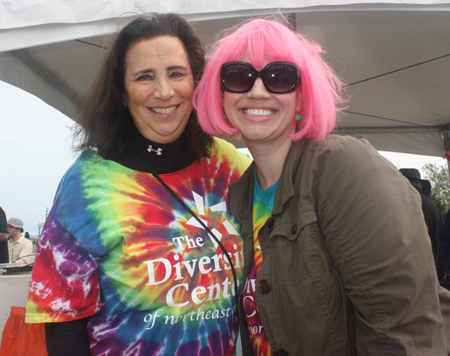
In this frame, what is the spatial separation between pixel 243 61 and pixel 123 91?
0.62 m

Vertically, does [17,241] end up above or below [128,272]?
below

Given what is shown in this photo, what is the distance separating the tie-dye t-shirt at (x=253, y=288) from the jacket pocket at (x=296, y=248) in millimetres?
173

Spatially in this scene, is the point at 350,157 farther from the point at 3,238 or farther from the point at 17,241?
the point at 17,241

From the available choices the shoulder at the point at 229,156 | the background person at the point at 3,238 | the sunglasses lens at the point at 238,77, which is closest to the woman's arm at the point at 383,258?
the sunglasses lens at the point at 238,77

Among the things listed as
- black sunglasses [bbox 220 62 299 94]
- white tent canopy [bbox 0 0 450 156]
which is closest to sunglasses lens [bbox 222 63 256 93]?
black sunglasses [bbox 220 62 299 94]

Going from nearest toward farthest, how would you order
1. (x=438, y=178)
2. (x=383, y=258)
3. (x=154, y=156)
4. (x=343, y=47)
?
(x=383, y=258) → (x=154, y=156) → (x=343, y=47) → (x=438, y=178)

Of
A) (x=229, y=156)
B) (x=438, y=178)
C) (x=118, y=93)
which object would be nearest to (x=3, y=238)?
(x=118, y=93)

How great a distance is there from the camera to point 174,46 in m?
1.62

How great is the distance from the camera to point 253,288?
1459 millimetres

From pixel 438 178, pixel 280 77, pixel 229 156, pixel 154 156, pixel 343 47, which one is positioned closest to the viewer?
pixel 280 77

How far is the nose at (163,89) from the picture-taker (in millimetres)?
1565

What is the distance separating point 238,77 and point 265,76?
0.11m

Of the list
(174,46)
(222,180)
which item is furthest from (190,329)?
(174,46)

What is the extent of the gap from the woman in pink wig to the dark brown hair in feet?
0.42
